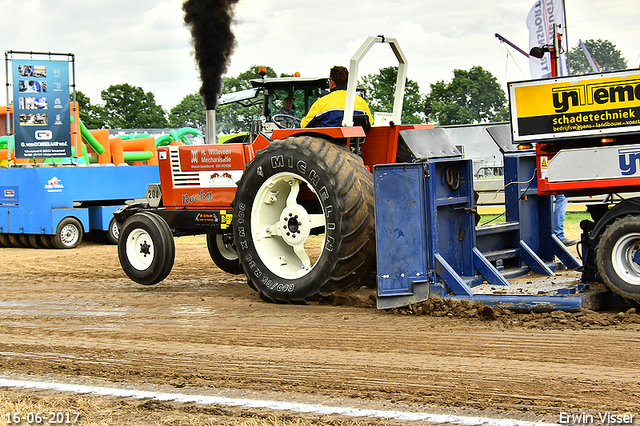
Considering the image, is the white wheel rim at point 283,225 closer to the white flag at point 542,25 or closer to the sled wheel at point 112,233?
the white flag at point 542,25

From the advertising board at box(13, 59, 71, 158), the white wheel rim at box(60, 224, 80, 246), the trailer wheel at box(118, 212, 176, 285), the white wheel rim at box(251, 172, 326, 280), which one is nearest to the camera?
the white wheel rim at box(251, 172, 326, 280)

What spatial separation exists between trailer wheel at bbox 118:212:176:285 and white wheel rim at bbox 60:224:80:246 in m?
6.41

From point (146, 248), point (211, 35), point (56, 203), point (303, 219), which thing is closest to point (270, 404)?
point (303, 219)

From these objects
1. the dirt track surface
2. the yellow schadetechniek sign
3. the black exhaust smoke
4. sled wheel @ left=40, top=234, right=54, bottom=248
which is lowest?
the dirt track surface

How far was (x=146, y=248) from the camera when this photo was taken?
795 centimetres

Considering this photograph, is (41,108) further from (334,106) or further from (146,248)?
(334,106)

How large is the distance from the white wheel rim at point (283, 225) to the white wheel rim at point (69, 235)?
27.4 feet

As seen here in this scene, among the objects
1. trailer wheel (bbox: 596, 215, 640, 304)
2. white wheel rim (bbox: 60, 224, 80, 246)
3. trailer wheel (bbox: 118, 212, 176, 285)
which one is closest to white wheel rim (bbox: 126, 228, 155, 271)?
trailer wheel (bbox: 118, 212, 176, 285)

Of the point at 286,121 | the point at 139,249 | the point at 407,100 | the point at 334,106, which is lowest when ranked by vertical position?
the point at 139,249

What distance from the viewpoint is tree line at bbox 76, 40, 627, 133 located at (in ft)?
124

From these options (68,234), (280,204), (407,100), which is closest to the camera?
(280,204)

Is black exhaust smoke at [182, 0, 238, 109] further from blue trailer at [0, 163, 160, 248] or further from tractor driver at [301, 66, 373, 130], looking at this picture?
blue trailer at [0, 163, 160, 248]

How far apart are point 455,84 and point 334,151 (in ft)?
139

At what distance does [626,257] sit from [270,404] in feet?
9.82
